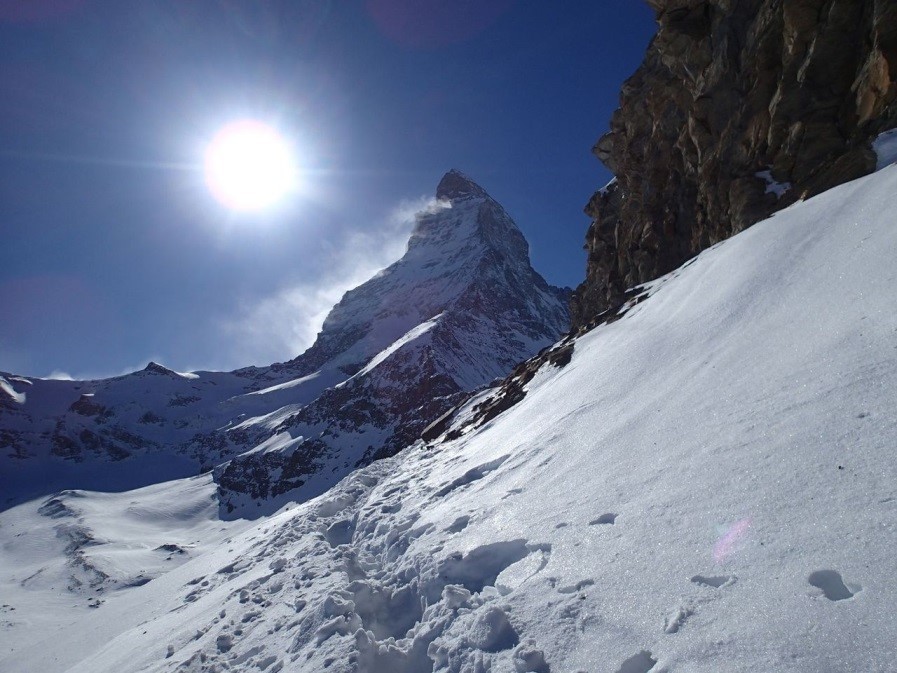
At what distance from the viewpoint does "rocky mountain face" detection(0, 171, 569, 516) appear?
371 feet

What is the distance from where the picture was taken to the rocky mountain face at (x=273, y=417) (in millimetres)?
113062

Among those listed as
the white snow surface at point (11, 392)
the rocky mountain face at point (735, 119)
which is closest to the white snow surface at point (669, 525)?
the rocky mountain face at point (735, 119)

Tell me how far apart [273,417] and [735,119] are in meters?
164

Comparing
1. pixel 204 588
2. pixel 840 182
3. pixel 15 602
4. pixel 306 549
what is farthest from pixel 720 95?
pixel 15 602

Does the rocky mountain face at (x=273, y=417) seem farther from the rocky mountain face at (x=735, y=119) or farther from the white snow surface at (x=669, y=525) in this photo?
the white snow surface at (x=669, y=525)

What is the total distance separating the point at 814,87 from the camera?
64.2ft

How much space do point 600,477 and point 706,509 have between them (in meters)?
2.23

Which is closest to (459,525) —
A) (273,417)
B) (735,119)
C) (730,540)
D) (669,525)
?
(669,525)

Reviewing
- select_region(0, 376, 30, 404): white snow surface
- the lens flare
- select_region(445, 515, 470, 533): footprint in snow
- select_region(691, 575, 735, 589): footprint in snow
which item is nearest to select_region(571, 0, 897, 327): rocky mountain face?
the lens flare

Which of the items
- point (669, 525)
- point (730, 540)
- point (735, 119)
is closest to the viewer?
point (730, 540)

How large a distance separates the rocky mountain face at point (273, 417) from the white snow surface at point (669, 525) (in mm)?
74916

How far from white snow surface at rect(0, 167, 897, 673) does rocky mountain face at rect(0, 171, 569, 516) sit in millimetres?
74916

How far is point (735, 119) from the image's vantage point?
82.3ft

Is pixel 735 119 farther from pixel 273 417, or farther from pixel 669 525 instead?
pixel 273 417
